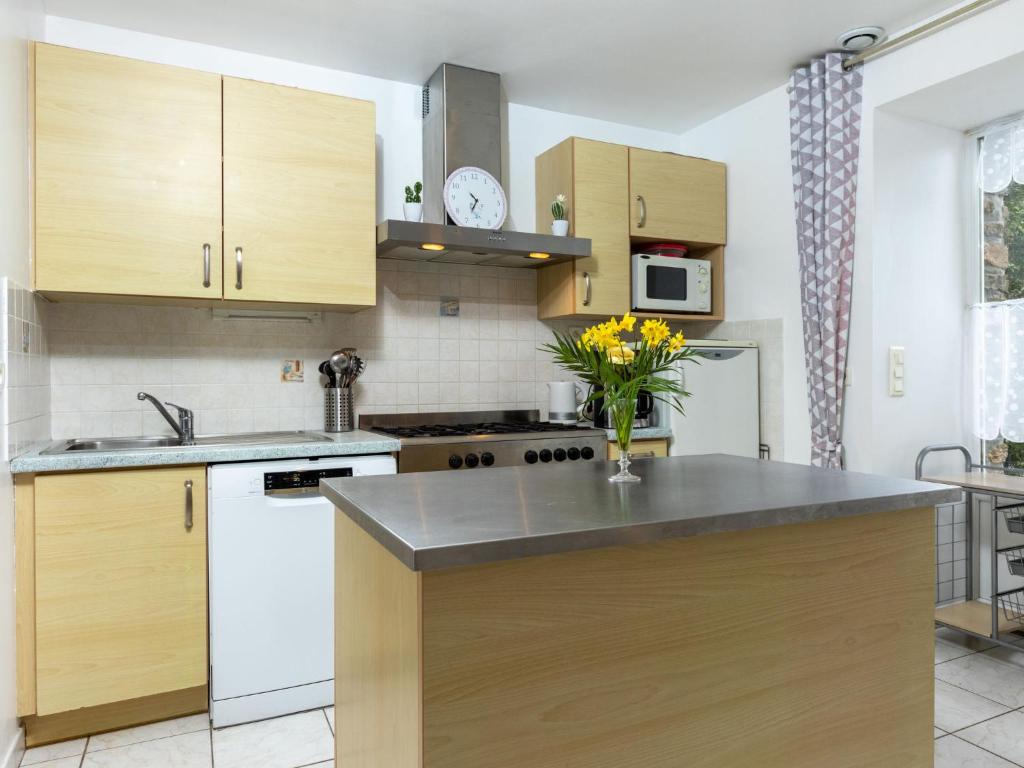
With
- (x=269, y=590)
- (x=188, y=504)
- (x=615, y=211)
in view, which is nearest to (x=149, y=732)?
(x=269, y=590)

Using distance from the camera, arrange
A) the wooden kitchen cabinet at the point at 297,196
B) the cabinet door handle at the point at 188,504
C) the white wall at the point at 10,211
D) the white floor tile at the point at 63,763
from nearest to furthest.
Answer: the white wall at the point at 10,211, the white floor tile at the point at 63,763, the cabinet door handle at the point at 188,504, the wooden kitchen cabinet at the point at 297,196

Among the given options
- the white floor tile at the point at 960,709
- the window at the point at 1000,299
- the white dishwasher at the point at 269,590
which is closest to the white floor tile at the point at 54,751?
the white dishwasher at the point at 269,590

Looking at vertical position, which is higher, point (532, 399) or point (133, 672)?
point (532, 399)

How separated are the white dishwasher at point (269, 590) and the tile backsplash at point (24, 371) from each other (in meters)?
0.62

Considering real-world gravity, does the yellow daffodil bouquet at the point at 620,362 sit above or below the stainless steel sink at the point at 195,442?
above

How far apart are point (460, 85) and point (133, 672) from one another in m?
2.77

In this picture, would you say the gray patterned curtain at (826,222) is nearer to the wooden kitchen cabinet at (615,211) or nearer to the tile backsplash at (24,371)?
the wooden kitchen cabinet at (615,211)

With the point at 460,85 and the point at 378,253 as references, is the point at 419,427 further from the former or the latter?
the point at 460,85

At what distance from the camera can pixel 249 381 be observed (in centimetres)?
310

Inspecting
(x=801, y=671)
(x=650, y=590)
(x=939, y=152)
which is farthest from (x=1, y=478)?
(x=939, y=152)

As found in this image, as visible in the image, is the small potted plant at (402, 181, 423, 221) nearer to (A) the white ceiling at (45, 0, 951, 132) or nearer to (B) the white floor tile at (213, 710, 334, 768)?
(A) the white ceiling at (45, 0, 951, 132)

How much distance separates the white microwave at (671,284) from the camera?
11.8 ft

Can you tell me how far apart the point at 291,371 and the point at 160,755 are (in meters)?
1.58

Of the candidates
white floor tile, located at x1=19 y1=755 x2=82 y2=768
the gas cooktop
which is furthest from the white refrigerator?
white floor tile, located at x1=19 y1=755 x2=82 y2=768
